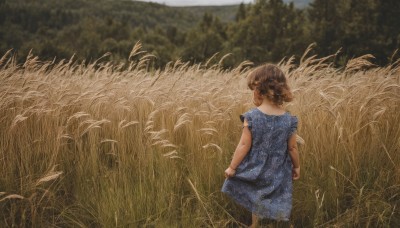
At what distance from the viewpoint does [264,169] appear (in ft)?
8.32

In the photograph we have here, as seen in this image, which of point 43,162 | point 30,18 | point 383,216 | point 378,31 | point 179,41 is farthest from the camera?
point 30,18

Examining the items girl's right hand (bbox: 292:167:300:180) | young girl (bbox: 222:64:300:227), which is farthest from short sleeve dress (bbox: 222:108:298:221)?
girl's right hand (bbox: 292:167:300:180)

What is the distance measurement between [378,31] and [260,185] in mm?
17895

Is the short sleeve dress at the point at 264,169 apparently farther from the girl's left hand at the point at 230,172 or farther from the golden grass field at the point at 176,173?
the golden grass field at the point at 176,173

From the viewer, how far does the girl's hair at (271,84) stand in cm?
254

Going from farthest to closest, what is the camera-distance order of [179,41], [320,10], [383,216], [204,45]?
[179,41] < [204,45] < [320,10] < [383,216]

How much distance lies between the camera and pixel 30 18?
64.1 meters

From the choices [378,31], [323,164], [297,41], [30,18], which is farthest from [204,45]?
[30,18]

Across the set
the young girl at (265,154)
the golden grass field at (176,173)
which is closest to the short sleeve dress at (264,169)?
the young girl at (265,154)

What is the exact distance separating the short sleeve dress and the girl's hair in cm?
15

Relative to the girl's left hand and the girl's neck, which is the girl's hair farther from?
the girl's left hand

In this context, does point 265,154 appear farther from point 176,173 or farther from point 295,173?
point 176,173

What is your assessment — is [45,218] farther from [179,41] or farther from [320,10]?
[179,41]

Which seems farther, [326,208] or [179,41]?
[179,41]
